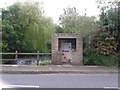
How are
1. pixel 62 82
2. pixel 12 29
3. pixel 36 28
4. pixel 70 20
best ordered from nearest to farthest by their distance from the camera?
pixel 62 82 < pixel 12 29 < pixel 36 28 < pixel 70 20

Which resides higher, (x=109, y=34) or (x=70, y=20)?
(x=70, y=20)

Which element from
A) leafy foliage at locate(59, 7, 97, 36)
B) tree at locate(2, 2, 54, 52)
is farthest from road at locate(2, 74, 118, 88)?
leafy foliage at locate(59, 7, 97, 36)

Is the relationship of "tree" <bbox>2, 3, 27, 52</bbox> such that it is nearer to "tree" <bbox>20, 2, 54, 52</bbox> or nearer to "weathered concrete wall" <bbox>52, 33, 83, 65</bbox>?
"tree" <bbox>20, 2, 54, 52</bbox>

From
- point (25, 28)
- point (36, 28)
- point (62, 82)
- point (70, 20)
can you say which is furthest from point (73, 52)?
point (70, 20)

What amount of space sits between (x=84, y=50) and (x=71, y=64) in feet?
5.33

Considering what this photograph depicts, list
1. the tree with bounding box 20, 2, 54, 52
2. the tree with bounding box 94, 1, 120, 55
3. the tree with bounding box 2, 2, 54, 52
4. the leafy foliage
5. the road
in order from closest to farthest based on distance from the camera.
→ the road, the tree with bounding box 94, 1, 120, 55, the tree with bounding box 2, 2, 54, 52, the tree with bounding box 20, 2, 54, 52, the leafy foliage

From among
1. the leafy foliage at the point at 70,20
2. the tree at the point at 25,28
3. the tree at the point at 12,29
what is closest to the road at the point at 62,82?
the tree at the point at 12,29

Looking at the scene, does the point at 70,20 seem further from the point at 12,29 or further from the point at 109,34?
the point at 109,34

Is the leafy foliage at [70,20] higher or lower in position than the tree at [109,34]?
higher

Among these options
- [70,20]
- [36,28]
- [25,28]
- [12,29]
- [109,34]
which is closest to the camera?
[109,34]

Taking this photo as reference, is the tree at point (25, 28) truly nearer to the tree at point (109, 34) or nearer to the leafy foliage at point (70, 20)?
the leafy foliage at point (70, 20)

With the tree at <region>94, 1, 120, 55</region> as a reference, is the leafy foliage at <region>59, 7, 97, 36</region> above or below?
above

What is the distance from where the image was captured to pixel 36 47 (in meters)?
24.0

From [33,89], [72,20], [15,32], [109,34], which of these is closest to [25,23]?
[15,32]
